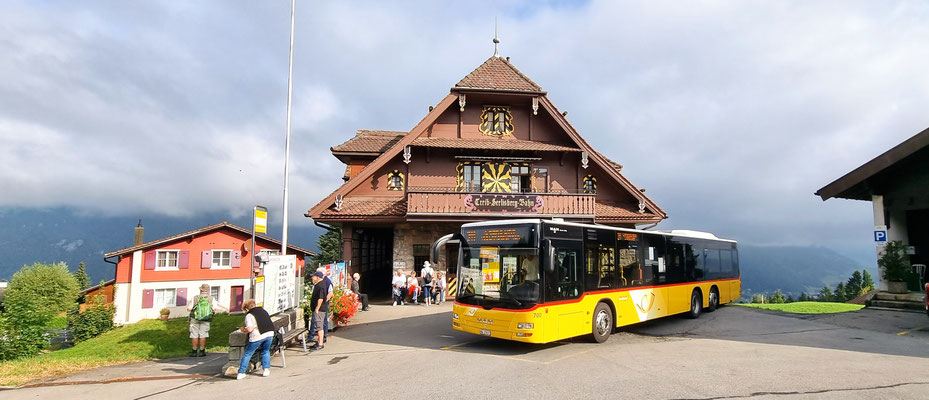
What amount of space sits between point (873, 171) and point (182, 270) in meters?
40.8

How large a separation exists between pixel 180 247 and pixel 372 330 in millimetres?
29913

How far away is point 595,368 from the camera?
8125 millimetres

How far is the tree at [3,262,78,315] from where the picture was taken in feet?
159

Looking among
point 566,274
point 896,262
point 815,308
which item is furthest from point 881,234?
point 566,274

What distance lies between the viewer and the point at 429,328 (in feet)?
43.2

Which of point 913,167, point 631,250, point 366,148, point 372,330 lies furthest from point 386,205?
point 913,167

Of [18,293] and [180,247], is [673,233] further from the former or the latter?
[18,293]

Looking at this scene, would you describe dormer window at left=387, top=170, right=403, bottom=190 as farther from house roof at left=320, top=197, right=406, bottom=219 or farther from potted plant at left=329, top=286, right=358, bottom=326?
potted plant at left=329, top=286, right=358, bottom=326

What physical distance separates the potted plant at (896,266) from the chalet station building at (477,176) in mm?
8906

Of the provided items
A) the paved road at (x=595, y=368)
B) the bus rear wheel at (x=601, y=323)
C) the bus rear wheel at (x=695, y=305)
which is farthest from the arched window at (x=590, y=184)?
the bus rear wheel at (x=601, y=323)

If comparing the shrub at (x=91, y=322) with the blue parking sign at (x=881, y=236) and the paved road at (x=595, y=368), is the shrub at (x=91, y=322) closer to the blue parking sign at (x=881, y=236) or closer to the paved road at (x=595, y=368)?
the paved road at (x=595, y=368)

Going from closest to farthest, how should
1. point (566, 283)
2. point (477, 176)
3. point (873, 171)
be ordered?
point (566, 283) < point (873, 171) < point (477, 176)

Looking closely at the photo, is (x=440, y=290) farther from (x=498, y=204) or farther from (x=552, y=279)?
(x=552, y=279)

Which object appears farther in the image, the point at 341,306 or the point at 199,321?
the point at 341,306
